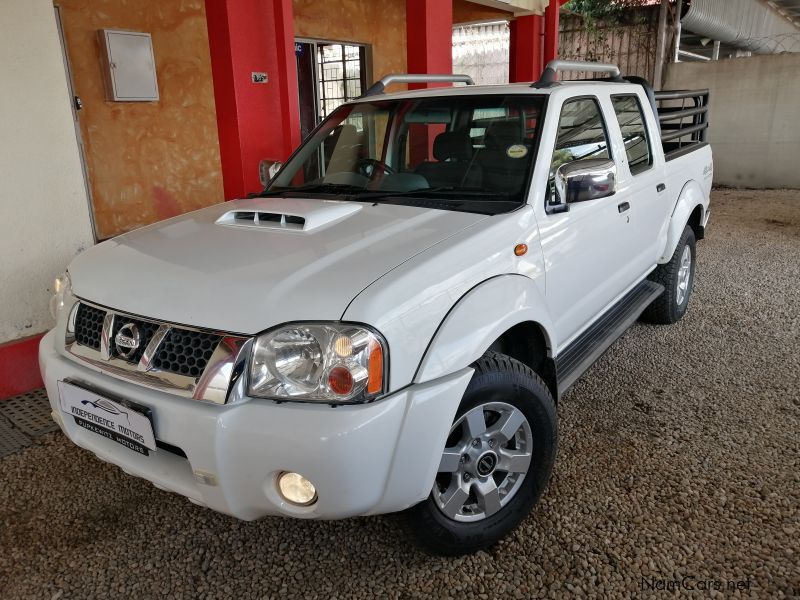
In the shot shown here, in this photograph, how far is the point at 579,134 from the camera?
10.6 feet

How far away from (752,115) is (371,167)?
10.5 metres

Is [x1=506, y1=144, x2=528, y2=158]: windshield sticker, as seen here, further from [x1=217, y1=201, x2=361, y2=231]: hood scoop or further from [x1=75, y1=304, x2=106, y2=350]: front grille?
[x1=75, y1=304, x2=106, y2=350]: front grille

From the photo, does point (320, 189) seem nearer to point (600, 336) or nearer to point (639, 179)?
point (600, 336)

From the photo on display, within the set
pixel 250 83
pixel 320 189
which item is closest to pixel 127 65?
pixel 250 83

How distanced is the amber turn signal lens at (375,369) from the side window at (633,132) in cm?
238

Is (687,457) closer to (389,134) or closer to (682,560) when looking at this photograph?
(682,560)

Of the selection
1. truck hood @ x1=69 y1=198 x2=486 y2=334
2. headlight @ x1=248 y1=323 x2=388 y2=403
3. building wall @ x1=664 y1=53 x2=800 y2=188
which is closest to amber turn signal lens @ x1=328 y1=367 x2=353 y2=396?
headlight @ x1=248 y1=323 x2=388 y2=403

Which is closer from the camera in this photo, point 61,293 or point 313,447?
point 313,447

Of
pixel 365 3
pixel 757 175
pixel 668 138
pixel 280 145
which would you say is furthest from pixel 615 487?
pixel 757 175

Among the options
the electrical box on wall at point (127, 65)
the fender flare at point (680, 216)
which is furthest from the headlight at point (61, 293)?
the electrical box on wall at point (127, 65)

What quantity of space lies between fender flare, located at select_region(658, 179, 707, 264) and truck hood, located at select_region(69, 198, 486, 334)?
7.56ft

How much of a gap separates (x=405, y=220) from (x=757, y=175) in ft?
36.2

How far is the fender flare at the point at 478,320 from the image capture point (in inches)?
81.7

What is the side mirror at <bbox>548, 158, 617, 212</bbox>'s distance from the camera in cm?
271
